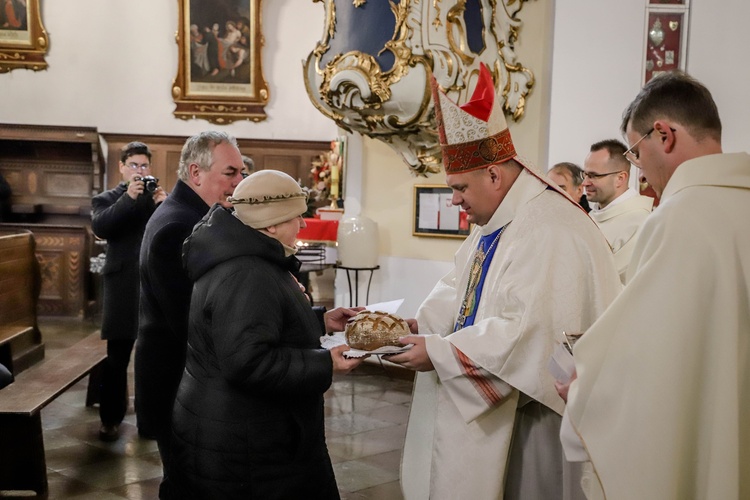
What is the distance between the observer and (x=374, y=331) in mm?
2320

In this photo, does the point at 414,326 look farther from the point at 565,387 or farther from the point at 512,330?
the point at 565,387

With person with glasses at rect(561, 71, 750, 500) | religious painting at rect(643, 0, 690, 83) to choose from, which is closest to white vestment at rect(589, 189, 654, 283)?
religious painting at rect(643, 0, 690, 83)

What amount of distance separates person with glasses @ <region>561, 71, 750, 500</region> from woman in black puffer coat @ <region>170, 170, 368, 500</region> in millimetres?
857

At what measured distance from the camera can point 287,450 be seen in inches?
84.7

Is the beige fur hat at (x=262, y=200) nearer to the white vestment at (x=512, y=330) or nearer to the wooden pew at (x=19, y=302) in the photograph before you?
the white vestment at (x=512, y=330)

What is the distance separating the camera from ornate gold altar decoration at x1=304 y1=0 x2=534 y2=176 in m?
4.89

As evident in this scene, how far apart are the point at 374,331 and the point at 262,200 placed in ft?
1.79

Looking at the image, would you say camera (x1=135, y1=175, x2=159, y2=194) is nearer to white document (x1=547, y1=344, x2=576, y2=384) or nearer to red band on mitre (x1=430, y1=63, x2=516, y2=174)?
red band on mitre (x1=430, y1=63, x2=516, y2=174)

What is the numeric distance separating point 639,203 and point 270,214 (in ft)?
7.85

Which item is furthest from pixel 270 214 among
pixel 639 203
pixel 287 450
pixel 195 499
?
pixel 639 203

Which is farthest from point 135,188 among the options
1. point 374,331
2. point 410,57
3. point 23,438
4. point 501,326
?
point 501,326

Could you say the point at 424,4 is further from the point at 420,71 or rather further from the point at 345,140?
the point at 345,140

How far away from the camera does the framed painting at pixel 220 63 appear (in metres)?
10.2

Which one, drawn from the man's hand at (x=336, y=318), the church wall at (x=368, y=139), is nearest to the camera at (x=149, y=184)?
the man's hand at (x=336, y=318)
